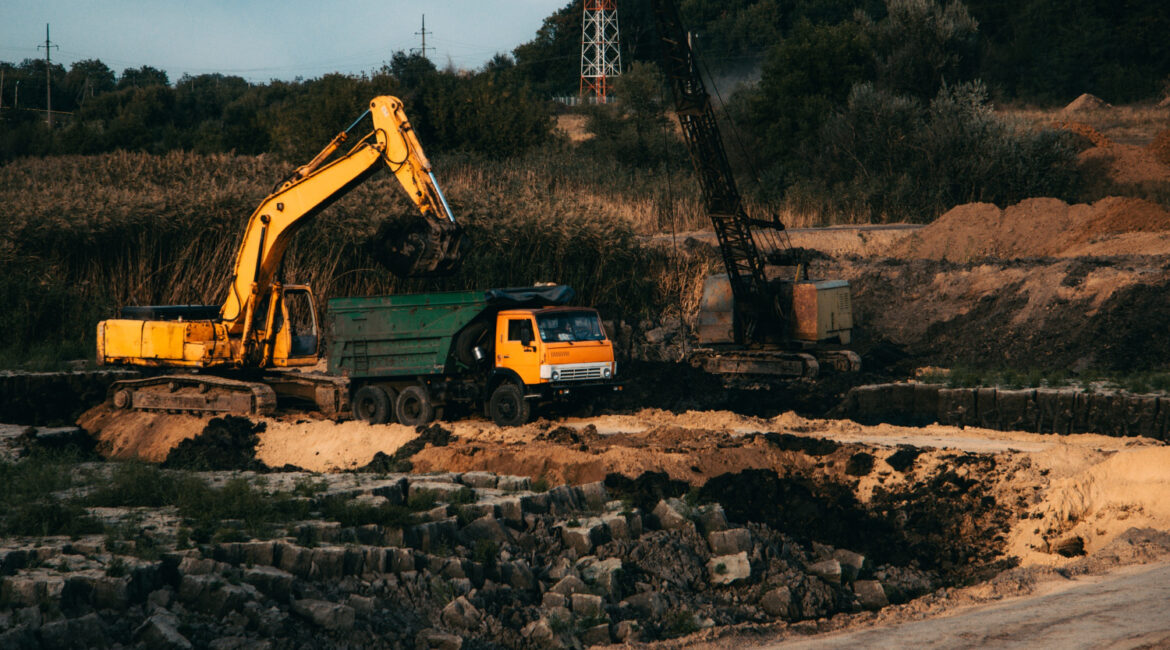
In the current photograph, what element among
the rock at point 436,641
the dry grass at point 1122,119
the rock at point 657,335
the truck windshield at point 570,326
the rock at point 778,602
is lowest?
the rock at point 778,602

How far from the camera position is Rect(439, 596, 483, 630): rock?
8961 millimetres

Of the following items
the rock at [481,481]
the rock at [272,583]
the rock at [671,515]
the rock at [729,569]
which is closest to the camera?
the rock at [272,583]

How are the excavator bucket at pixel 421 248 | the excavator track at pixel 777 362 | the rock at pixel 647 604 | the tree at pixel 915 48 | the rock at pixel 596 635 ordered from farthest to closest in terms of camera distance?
the tree at pixel 915 48
the excavator track at pixel 777 362
the excavator bucket at pixel 421 248
the rock at pixel 647 604
the rock at pixel 596 635

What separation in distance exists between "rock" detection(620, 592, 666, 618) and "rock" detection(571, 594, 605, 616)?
1.19ft

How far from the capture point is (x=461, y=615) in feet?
29.6

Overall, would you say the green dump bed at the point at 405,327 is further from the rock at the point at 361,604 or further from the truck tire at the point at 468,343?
the rock at the point at 361,604

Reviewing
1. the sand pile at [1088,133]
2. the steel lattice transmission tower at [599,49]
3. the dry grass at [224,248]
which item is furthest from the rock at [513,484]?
the steel lattice transmission tower at [599,49]

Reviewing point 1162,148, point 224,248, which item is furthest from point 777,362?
point 1162,148

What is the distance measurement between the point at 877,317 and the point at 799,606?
720 inches

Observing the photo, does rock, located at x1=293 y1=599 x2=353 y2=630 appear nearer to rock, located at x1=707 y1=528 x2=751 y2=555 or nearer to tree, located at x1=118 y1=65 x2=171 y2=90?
rock, located at x1=707 y1=528 x2=751 y2=555

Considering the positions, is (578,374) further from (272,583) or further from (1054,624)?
(1054,624)

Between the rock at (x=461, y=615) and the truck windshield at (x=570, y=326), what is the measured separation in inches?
319

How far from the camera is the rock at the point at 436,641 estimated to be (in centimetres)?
848

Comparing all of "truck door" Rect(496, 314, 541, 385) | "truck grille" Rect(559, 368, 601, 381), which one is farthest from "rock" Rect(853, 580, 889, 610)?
"truck door" Rect(496, 314, 541, 385)
